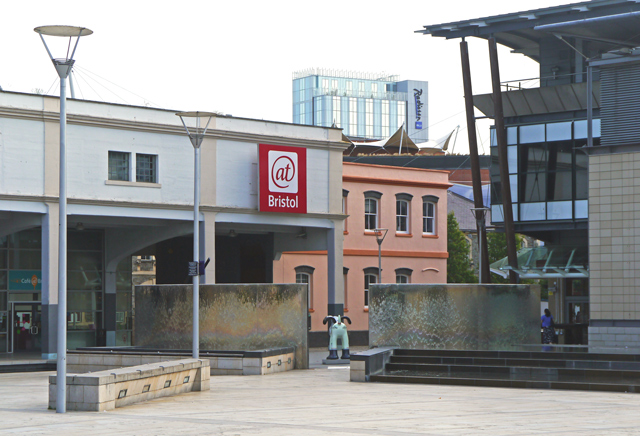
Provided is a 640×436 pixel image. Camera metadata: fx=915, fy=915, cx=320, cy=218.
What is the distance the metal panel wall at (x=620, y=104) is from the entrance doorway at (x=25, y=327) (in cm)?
2187

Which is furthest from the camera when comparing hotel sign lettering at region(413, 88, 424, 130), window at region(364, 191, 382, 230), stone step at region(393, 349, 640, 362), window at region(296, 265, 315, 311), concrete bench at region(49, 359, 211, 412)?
hotel sign lettering at region(413, 88, 424, 130)

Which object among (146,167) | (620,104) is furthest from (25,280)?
(620,104)

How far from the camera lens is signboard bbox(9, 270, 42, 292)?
3447 cm

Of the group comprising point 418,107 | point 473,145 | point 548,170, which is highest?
point 418,107

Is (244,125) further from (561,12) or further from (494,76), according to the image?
(561,12)

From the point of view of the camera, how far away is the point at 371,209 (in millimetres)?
43500

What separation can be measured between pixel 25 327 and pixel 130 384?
2134cm

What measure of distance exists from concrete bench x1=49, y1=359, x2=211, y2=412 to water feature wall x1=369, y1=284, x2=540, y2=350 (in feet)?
21.1

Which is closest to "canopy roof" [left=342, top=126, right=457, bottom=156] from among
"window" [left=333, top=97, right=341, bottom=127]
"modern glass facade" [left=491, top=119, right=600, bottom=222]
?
"modern glass facade" [left=491, top=119, right=600, bottom=222]

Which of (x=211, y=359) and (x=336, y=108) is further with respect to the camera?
(x=336, y=108)

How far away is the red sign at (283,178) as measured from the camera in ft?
111

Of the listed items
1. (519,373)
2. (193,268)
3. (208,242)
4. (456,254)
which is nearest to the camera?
(519,373)

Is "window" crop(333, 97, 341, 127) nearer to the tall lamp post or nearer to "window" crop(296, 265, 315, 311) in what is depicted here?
"window" crop(296, 265, 315, 311)

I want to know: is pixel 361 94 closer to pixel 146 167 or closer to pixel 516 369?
pixel 146 167
